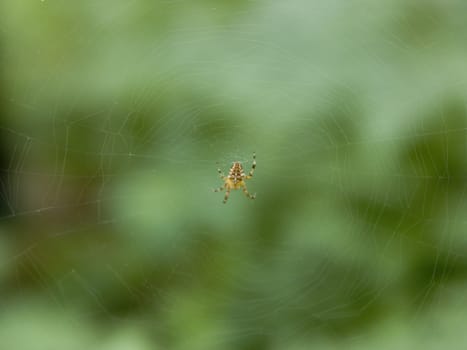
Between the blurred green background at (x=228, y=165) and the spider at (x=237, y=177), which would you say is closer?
the blurred green background at (x=228, y=165)

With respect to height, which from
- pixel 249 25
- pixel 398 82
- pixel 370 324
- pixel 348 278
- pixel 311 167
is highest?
pixel 249 25

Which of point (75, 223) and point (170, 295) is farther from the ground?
point (75, 223)

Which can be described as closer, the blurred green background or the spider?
the blurred green background

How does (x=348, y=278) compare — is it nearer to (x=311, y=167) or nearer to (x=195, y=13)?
(x=311, y=167)

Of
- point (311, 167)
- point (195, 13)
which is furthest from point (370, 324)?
point (195, 13)

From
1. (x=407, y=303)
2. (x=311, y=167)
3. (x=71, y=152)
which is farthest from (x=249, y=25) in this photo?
(x=407, y=303)

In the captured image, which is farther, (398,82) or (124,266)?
(124,266)

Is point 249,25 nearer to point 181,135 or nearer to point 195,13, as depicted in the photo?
point 195,13
